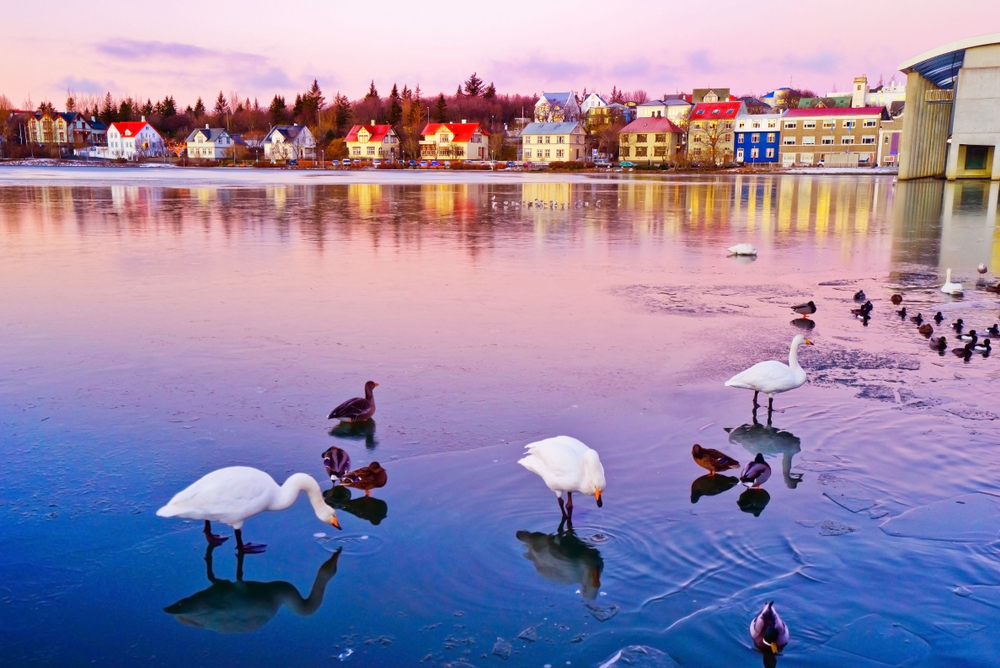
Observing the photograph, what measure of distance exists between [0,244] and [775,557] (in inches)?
742

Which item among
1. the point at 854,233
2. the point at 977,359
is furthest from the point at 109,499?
the point at 854,233

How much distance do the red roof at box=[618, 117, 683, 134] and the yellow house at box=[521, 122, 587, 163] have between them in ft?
23.4

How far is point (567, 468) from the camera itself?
5406 millimetres

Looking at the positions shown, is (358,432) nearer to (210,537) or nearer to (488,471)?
(488,471)

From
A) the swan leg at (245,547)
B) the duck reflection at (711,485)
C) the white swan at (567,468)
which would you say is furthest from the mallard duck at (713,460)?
the swan leg at (245,547)

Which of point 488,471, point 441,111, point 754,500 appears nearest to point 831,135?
point 441,111

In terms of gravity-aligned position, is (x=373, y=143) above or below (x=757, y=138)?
below

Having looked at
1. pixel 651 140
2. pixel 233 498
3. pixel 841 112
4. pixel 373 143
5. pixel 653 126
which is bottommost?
pixel 233 498

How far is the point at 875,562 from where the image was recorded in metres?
4.93

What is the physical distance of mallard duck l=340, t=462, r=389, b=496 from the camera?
19.0 feet

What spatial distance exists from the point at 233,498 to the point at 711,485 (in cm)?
344

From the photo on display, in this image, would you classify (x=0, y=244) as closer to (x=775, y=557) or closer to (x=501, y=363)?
(x=501, y=363)

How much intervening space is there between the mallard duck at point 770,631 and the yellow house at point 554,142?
108181mm

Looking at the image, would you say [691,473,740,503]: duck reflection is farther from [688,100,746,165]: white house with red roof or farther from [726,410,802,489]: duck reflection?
[688,100,746,165]: white house with red roof
